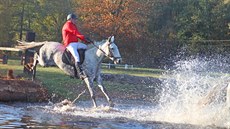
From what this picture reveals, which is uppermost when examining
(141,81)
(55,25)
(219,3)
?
(219,3)

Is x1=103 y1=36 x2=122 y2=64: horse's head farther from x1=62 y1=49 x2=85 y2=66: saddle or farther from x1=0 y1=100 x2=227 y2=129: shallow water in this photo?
x1=0 y1=100 x2=227 y2=129: shallow water

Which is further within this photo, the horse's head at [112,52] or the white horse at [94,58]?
the white horse at [94,58]

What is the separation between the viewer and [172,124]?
13039 millimetres

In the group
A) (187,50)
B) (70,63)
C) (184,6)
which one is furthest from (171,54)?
(70,63)


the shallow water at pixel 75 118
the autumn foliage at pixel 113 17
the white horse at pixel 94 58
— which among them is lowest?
the shallow water at pixel 75 118

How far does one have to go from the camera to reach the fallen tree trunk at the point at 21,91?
54.7ft

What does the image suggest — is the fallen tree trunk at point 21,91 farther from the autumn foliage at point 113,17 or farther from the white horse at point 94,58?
the autumn foliage at point 113,17

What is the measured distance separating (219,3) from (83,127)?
55207 mm

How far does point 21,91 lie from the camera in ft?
56.3

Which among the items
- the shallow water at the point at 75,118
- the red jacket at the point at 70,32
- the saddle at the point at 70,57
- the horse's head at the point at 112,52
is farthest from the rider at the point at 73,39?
the shallow water at the point at 75,118

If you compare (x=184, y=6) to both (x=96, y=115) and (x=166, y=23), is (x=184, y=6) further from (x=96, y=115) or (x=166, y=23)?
(x=96, y=115)

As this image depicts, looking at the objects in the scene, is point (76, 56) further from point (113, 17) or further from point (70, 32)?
point (113, 17)

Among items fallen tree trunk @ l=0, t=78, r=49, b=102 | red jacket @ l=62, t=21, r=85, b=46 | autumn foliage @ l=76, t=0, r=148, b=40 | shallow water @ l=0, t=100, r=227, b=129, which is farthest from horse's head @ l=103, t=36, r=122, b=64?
autumn foliage @ l=76, t=0, r=148, b=40

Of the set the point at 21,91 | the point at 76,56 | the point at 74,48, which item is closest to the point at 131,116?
the point at 76,56
